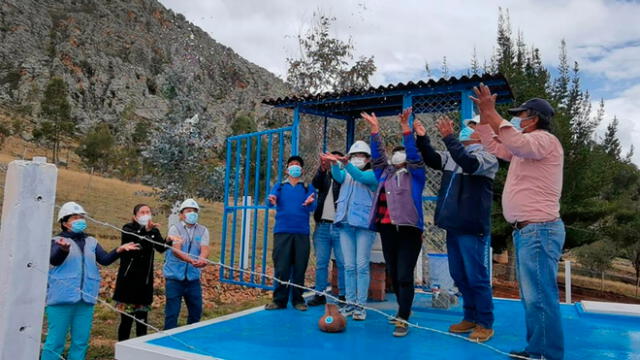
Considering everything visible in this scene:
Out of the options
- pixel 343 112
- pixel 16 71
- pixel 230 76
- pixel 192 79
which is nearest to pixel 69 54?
pixel 16 71

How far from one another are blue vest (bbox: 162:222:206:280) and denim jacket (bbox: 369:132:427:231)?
1.70m

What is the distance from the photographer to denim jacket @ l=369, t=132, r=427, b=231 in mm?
3934

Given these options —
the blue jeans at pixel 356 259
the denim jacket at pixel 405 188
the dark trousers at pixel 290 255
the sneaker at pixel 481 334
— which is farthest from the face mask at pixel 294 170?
the sneaker at pixel 481 334

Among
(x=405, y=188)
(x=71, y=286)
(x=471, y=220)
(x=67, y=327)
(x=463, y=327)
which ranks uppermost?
(x=405, y=188)

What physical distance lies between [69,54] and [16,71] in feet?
32.6

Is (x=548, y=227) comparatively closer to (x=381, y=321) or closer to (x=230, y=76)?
(x=381, y=321)

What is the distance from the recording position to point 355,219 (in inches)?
170

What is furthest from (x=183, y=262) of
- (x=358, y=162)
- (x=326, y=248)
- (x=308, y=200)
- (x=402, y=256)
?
(x=402, y=256)

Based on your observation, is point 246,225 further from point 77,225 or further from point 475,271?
point 475,271

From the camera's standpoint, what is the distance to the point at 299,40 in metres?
11.2

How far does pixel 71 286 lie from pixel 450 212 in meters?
2.96

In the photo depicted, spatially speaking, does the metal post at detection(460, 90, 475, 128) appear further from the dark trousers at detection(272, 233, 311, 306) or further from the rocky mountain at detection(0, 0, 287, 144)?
the rocky mountain at detection(0, 0, 287, 144)

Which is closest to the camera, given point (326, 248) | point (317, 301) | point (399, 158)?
point (399, 158)

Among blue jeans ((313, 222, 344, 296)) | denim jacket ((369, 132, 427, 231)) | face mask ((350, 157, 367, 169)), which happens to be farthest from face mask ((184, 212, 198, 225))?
denim jacket ((369, 132, 427, 231))
